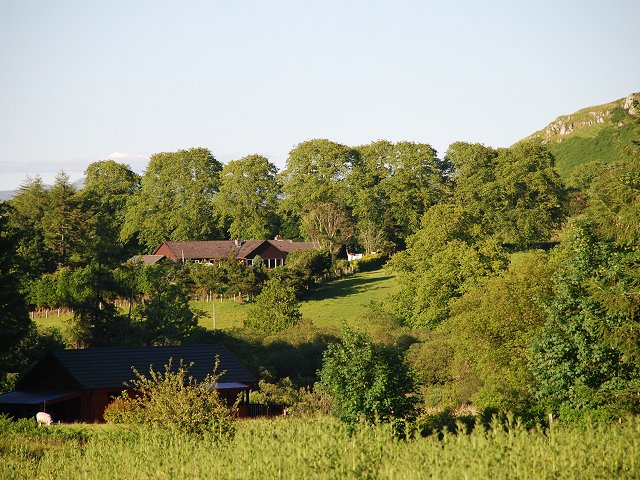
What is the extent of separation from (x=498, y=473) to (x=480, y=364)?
25.1m

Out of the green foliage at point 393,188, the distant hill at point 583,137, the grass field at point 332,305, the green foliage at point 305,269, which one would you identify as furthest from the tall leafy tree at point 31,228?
the distant hill at point 583,137

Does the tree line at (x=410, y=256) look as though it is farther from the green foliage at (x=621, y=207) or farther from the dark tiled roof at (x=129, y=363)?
the dark tiled roof at (x=129, y=363)

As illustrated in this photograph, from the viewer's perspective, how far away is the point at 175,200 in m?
112

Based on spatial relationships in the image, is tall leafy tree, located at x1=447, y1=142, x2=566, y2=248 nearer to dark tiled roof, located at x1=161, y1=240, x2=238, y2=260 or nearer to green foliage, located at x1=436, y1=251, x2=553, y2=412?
dark tiled roof, located at x1=161, y1=240, x2=238, y2=260

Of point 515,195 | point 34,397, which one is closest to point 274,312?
point 34,397

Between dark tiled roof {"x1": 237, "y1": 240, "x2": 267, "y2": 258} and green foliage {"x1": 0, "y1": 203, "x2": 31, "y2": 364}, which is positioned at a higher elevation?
dark tiled roof {"x1": 237, "y1": 240, "x2": 267, "y2": 258}

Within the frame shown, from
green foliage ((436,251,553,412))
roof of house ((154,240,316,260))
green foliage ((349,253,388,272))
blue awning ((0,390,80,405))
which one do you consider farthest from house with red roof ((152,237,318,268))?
blue awning ((0,390,80,405))

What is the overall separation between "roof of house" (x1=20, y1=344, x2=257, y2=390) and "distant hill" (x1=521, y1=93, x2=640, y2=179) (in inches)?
3914

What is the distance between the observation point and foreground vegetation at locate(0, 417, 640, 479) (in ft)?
46.8

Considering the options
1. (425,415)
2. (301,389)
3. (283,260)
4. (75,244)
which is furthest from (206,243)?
(425,415)

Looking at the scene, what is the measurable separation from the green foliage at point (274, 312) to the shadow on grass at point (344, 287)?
49.6 ft

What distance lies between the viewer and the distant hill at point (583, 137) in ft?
499

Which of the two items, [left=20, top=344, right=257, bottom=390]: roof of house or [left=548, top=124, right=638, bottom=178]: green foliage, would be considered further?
[left=548, top=124, right=638, bottom=178]: green foliage

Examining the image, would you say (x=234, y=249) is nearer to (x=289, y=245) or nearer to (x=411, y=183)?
(x=289, y=245)
